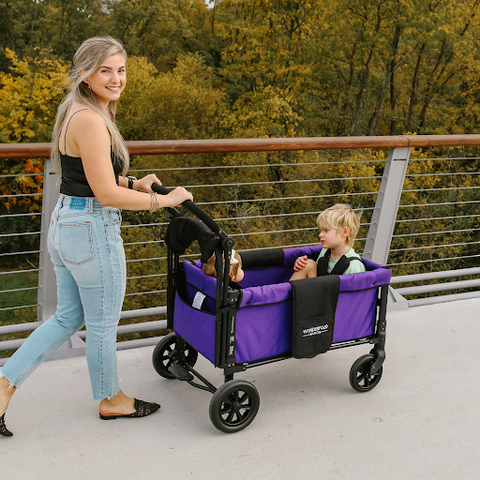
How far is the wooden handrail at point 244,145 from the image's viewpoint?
8.04ft

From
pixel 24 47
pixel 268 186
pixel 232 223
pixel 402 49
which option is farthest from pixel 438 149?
pixel 24 47

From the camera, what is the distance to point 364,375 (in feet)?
8.55

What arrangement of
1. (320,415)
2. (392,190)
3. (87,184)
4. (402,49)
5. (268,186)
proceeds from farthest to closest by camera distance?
1. (402,49)
2. (268,186)
3. (392,190)
4. (320,415)
5. (87,184)

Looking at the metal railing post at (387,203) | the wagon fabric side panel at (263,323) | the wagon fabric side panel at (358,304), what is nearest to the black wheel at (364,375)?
the wagon fabric side panel at (358,304)

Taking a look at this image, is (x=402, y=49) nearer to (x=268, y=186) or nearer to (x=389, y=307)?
(x=268, y=186)

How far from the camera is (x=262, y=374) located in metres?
2.76

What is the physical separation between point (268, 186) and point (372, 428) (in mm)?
17103

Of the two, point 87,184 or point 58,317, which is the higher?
A: point 87,184

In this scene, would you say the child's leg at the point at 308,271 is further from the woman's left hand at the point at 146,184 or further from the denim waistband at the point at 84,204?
the denim waistband at the point at 84,204

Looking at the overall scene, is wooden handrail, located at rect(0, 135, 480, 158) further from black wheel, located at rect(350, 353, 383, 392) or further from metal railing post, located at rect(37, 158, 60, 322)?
black wheel, located at rect(350, 353, 383, 392)

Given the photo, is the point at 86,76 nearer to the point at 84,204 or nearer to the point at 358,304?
the point at 84,204

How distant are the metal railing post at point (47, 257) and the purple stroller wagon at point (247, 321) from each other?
607 mm

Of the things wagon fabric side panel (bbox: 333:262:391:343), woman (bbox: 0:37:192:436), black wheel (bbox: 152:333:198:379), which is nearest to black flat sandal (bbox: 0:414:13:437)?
woman (bbox: 0:37:192:436)

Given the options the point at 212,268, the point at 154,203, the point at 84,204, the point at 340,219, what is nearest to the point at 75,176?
the point at 84,204
